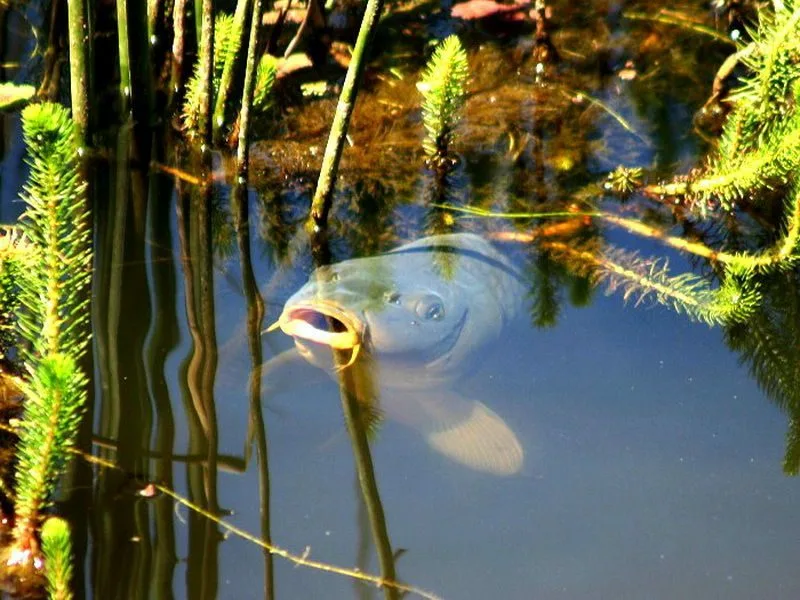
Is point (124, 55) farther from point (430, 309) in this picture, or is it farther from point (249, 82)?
point (430, 309)

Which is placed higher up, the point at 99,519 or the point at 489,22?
the point at 489,22

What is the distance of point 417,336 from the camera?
11.0 ft

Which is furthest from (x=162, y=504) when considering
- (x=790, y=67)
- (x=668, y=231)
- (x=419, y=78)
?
(x=419, y=78)

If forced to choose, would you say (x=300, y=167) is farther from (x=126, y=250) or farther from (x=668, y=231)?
(x=668, y=231)

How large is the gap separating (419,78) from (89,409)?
2697 millimetres

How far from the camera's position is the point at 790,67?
12.4ft

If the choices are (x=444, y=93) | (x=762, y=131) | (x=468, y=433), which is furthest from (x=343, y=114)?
(x=762, y=131)

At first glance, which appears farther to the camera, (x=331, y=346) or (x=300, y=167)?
(x=300, y=167)

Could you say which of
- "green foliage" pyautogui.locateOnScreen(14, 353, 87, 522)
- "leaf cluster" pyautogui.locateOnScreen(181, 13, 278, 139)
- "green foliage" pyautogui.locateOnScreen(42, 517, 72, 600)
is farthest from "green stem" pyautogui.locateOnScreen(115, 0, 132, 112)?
"green foliage" pyautogui.locateOnScreen(42, 517, 72, 600)

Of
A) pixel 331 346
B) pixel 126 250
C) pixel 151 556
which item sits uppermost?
pixel 126 250

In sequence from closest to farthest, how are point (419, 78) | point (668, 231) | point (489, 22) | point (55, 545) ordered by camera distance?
point (55, 545), point (668, 231), point (419, 78), point (489, 22)

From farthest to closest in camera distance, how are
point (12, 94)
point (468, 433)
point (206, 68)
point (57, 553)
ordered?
point (206, 68) < point (12, 94) < point (468, 433) < point (57, 553)

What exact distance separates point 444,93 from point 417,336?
112 cm

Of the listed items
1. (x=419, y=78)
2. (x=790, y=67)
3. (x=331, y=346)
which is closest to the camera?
(x=331, y=346)
